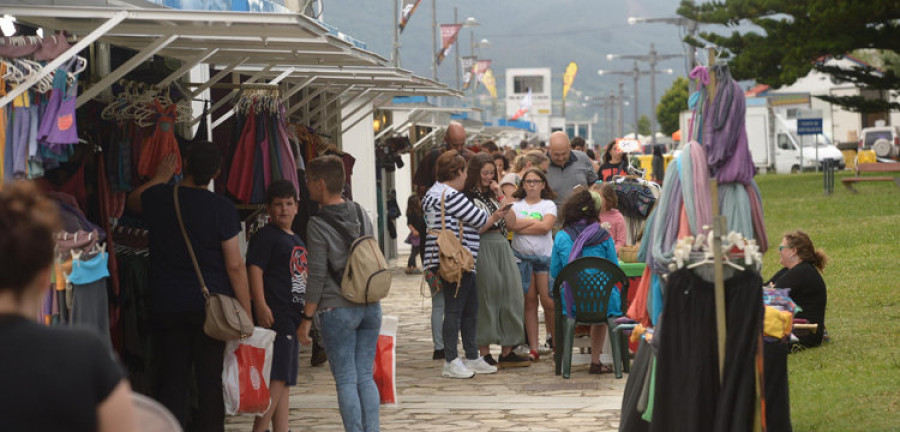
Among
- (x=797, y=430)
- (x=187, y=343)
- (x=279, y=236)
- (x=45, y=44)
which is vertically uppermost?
(x=45, y=44)

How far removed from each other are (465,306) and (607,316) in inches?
46.9

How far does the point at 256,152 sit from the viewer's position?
337 inches

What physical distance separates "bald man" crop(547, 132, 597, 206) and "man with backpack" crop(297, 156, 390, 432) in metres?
6.03

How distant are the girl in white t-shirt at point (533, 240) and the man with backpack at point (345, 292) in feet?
13.2

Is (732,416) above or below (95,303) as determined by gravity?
below

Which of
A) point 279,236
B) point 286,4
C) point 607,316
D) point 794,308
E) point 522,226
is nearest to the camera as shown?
point 794,308

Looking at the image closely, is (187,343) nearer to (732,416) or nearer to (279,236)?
(279,236)

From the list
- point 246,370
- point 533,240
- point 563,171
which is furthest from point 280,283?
point 563,171

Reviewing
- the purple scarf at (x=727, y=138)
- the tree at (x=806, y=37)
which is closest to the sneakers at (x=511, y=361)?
the purple scarf at (x=727, y=138)

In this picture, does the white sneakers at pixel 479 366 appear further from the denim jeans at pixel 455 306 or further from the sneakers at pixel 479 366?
the denim jeans at pixel 455 306

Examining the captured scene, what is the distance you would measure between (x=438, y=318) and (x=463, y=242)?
3.49ft

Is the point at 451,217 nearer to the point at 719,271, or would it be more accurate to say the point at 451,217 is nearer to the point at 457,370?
the point at 457,370

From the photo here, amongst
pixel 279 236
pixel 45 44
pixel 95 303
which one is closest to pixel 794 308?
pixel 279 236

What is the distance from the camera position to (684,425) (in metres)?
6.27
